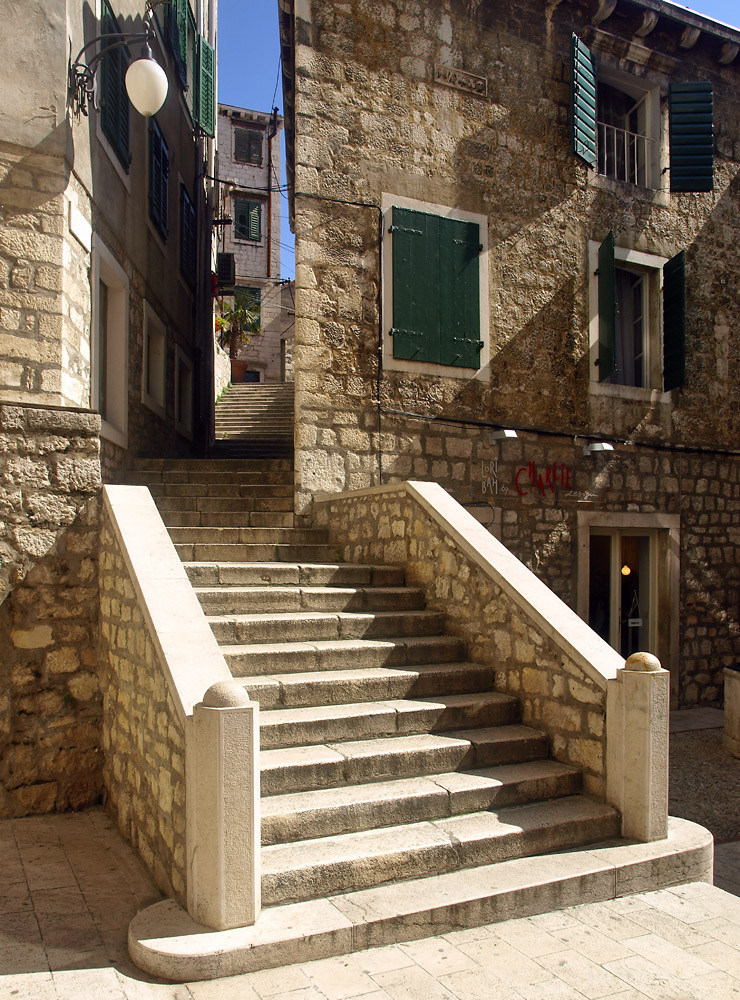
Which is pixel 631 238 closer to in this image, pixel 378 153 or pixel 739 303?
pixel 739 303

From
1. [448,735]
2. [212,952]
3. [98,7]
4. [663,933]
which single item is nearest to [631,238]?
[98,7]

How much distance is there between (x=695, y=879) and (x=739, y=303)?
26.9 ft

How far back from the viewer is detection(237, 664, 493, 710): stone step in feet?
14.6

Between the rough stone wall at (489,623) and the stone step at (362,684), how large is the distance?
0.24 meters

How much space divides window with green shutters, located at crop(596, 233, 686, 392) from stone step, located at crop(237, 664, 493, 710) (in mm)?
5180

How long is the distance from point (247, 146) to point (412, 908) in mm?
29963

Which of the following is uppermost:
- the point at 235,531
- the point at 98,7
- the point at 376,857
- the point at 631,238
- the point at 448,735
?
the point at 98,7

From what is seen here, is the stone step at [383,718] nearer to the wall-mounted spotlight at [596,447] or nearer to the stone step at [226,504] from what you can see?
the stone step at [226,504]

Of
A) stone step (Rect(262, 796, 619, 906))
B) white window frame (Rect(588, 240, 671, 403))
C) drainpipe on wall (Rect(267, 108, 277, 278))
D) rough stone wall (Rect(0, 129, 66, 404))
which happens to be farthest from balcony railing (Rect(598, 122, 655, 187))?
drainpipe on wall (Rect(267, 108, 277, 278))

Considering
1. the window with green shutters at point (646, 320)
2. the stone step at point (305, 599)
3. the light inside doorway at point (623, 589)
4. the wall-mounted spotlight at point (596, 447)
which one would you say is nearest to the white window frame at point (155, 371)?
the stone step at point (305, 599)

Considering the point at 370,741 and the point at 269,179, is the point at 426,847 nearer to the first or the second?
the point at 370,741

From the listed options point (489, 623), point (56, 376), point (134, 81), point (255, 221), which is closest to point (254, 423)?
point (56, 376)

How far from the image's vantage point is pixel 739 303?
33.4 ft

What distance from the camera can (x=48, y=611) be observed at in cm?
509
